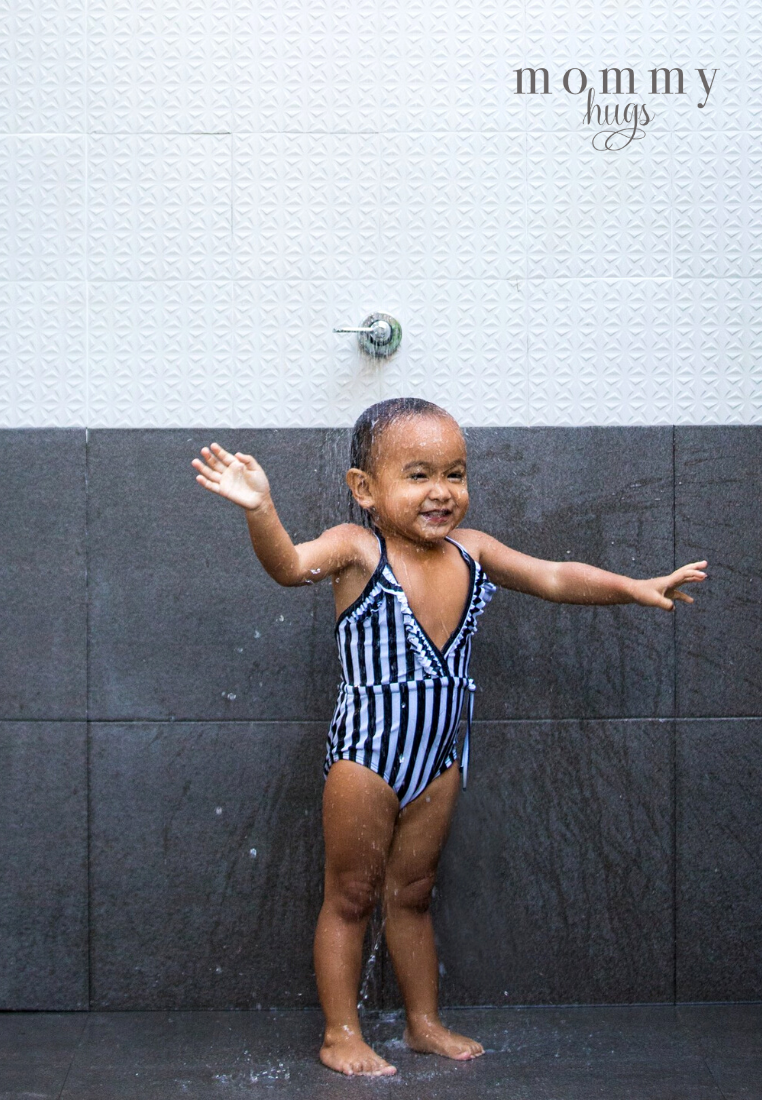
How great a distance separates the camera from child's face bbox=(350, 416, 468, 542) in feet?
10.1

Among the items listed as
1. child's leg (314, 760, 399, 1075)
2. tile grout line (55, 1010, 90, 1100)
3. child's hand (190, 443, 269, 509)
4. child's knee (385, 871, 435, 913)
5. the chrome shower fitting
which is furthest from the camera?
the chrome shower fitting

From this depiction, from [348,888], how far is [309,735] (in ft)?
1.75

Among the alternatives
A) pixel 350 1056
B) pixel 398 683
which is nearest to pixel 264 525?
pixel 398 683

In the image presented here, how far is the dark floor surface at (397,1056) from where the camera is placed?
3020 mm

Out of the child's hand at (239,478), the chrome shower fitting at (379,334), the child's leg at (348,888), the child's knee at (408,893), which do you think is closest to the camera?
the child's hand at (239,478)

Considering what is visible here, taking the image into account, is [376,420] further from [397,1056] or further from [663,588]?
[397,1056]

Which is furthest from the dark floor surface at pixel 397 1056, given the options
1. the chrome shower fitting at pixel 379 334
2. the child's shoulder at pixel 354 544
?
the chrome shower fitting at pixel 379 334

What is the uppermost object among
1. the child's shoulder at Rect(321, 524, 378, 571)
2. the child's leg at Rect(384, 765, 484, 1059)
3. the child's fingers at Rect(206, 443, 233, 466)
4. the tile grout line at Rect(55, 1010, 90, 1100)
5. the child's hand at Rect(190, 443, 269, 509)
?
the child's fingers at Rect(206, 443, 233, 466)

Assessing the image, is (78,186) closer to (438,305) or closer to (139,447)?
(139,447)

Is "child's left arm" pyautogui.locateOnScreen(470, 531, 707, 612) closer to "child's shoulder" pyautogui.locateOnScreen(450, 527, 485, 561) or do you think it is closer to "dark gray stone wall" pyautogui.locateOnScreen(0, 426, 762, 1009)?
"child's shoulder" pyautogui.locateOnScreen(450, 527, 485, 561)

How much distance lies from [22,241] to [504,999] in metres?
2.57

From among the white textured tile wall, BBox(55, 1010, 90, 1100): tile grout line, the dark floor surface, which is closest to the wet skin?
the dark floor surface

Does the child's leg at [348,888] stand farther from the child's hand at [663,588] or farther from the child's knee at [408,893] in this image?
the child's hand at [663,588]

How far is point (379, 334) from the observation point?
3.52 meters
